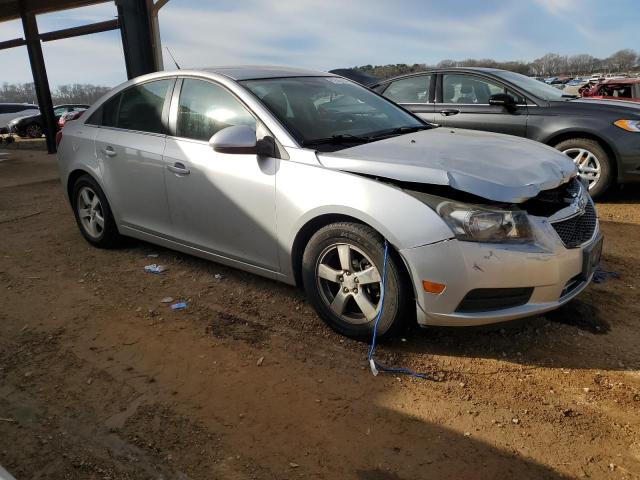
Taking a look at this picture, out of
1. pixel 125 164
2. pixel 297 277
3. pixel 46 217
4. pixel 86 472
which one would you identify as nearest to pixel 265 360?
pixel 297 277

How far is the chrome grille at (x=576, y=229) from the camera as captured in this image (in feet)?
9.21

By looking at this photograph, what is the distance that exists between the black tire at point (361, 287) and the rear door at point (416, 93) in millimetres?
4315

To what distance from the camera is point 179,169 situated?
3809 mm

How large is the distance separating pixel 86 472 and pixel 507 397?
1992 mm

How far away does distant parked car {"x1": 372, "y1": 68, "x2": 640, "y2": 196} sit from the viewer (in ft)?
18.9

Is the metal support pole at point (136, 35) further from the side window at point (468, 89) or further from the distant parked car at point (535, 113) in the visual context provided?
the side window at point (468, 89)

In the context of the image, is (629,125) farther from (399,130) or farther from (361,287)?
Answer: (361,287)

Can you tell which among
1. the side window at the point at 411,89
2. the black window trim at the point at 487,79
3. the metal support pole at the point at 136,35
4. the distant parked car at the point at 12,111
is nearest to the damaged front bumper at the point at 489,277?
the black window trim at the point at 487,79

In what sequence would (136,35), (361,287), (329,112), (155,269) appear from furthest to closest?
(136,35), (155,269), (329,112), (361,287)

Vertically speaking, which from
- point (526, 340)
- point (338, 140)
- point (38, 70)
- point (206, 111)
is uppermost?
point (38, 70)

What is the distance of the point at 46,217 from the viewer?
21.4ft

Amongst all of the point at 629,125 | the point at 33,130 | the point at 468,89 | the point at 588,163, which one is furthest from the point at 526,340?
the point at 33,130

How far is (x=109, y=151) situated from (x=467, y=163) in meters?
3.11

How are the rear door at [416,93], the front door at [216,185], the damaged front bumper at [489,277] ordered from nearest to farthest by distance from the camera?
the damaged front bumper at [489,277] → the front door at [216,185] → the rear door at [416,93]
